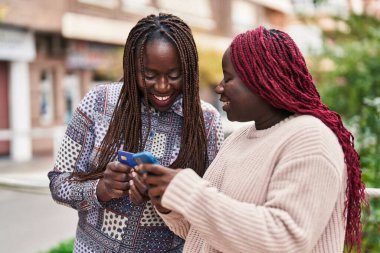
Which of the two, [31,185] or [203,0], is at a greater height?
[203,0]

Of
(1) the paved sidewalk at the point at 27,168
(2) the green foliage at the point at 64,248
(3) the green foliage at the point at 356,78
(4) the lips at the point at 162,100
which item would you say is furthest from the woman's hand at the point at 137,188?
(1) the paved sidewalk at the point at 27,168

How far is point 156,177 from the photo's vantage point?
1.47m

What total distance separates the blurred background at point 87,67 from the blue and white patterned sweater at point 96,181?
574 millimetres

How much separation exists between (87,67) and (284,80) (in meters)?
18.1

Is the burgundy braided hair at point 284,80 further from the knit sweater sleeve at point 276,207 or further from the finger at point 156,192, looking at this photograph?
the finger at point 156,192

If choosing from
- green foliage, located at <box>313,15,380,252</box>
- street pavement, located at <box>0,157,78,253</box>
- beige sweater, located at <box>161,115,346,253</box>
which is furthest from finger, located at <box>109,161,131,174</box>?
green foliage, located at <box>313,15,380,252</box>

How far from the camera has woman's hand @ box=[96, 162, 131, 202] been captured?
5.42 ft

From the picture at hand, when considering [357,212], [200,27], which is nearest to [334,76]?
[357,212]

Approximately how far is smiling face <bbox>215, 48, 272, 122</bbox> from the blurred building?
38.2 ft

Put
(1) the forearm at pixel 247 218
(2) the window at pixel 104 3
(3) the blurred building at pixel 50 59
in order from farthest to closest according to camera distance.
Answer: (2) the window at pixel 104 3 → (3) the blurred building at pixel 50 59 → (1) the forearm at pixel 247 218

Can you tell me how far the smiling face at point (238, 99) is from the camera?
60.2 inches

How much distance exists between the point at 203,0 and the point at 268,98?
2586 centimetres

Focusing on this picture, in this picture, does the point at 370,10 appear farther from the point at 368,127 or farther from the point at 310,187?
the point at 310,187

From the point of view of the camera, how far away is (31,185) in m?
3.62
